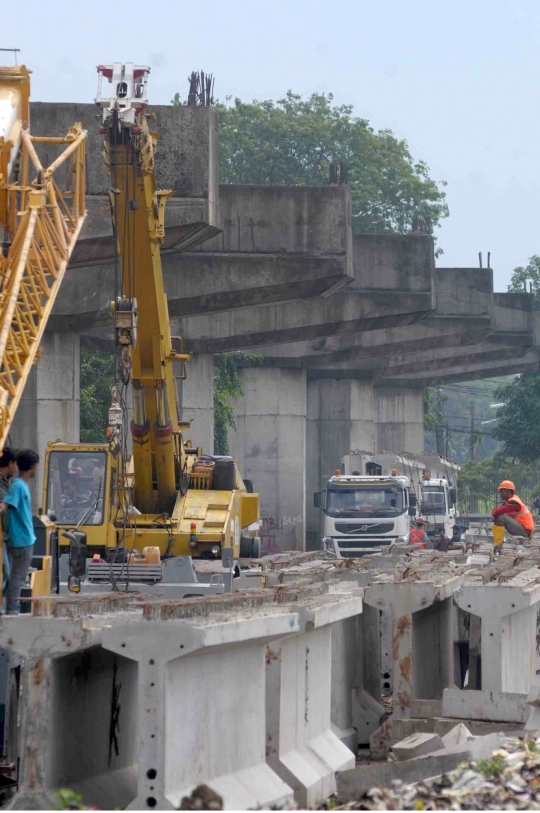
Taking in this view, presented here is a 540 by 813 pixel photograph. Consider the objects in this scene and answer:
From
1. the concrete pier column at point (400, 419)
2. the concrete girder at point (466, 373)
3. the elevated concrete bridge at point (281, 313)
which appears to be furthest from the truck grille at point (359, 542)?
the concrete pier column at point (400, 419)

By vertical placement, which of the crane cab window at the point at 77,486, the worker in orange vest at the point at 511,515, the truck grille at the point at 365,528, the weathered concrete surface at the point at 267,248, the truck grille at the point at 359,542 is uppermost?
the weathered concrete surface at the point at 267,248

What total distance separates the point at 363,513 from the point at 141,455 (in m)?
18.8

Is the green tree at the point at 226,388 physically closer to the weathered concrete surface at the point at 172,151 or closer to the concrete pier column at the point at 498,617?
the weathered concrete surface at the point at 172,151

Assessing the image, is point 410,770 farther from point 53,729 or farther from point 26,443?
point 26,443

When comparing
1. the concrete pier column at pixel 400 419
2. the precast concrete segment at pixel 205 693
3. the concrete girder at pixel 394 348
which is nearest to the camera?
the precast concrete segment at pixel 205 693

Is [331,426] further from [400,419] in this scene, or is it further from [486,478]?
[486,478]

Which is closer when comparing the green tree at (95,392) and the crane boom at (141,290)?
the crane boom at (141,290)

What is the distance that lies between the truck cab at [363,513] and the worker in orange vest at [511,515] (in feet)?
50.2

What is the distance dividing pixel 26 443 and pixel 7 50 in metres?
10.1

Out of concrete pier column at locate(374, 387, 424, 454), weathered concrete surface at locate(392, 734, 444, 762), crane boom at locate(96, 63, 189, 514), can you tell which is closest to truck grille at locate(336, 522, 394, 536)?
crane boom at locate(96, 63, 189, 514)

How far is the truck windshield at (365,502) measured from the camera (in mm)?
39469

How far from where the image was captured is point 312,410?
57.8 metres

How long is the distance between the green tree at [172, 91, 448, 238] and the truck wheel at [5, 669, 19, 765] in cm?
7542

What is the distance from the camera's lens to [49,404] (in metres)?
30.5
